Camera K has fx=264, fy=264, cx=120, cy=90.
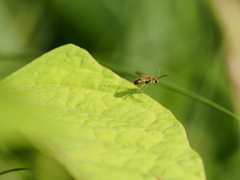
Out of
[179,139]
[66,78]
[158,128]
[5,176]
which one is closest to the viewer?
[179,139]

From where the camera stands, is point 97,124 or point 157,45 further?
point 157,45

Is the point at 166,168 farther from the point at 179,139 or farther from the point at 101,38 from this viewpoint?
the point at 101,38

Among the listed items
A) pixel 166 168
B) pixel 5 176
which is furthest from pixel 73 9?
pixel 166 168

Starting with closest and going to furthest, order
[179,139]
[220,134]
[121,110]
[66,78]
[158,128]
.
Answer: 1. [179,139]
2. [158,128]
3. [121,110]
4. [66,78]
5. [220,134]

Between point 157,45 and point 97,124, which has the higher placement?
point 157,45

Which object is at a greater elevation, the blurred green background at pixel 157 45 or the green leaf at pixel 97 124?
the blurred green background at pixel 157 45
